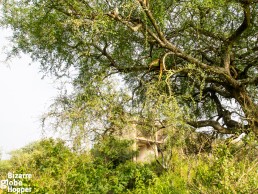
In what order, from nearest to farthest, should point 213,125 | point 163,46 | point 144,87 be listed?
point 163,46 < point 144,87 < point 213,125

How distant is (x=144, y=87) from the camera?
34.3ft

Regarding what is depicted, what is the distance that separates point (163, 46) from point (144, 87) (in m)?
1.61

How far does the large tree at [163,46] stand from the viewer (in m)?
9.31

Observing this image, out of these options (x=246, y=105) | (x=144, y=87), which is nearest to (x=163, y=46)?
(x=144, y=87)

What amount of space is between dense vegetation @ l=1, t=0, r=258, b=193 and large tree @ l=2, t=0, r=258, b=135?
40 millimetres

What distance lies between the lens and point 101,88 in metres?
9.36

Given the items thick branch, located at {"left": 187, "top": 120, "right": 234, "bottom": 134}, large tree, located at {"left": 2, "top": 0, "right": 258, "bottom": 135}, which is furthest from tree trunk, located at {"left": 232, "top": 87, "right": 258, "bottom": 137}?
A: thick branch, located at {"left": 187, "top": 120, "right": 234, "bottom": 134}

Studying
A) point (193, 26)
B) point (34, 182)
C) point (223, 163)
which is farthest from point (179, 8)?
point (34, 182)

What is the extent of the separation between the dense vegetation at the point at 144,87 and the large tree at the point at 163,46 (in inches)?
1.6

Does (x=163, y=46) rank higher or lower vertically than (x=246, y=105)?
higher

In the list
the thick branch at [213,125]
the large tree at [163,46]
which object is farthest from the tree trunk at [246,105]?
the thick branch at [213,125]

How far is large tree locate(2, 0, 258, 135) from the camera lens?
9.31m

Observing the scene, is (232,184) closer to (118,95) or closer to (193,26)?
(118,95)

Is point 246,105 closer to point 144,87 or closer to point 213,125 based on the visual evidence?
point 213,125
